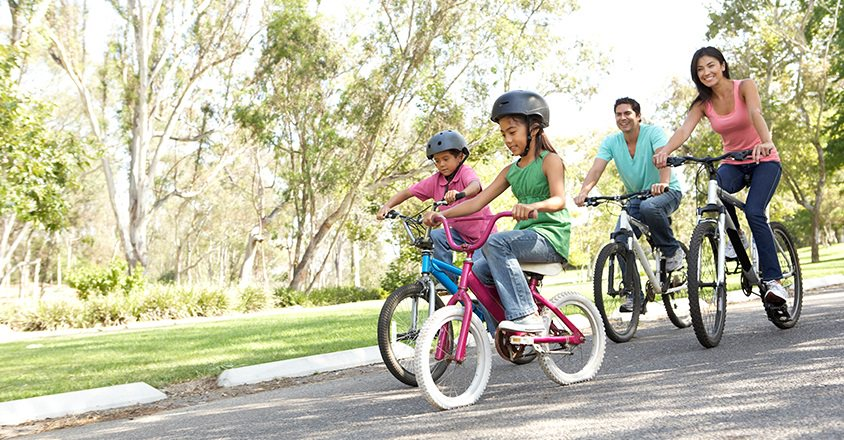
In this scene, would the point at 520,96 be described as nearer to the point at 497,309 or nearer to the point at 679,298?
the point at 497,309

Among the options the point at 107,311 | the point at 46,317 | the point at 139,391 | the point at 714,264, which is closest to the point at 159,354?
the point at 139,391

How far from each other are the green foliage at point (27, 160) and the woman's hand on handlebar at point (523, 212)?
1217cm

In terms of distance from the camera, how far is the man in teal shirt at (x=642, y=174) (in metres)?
6.89

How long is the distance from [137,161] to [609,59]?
1711cm

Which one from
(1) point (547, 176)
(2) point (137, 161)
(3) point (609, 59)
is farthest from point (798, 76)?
(1) point (547, 176)

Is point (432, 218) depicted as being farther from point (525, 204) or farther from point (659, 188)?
point (659, 188)

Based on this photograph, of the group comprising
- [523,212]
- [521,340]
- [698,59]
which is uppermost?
[698,59]

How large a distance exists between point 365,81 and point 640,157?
20.7 meters

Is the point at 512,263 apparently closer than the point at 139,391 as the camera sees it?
Yes

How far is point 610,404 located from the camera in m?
4.22

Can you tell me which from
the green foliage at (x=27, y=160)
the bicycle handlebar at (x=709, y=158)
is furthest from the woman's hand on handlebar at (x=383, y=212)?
the green foliage at (x=27, y=160)

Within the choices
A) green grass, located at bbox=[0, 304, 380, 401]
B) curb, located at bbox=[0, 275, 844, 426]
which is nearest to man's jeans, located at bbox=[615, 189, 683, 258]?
curb, located at bbox=[0, 275, 844, 426]

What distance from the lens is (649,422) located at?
12.1ft

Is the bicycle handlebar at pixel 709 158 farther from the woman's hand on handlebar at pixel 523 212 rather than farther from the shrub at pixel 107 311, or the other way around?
the shrub at pixel 107 311
